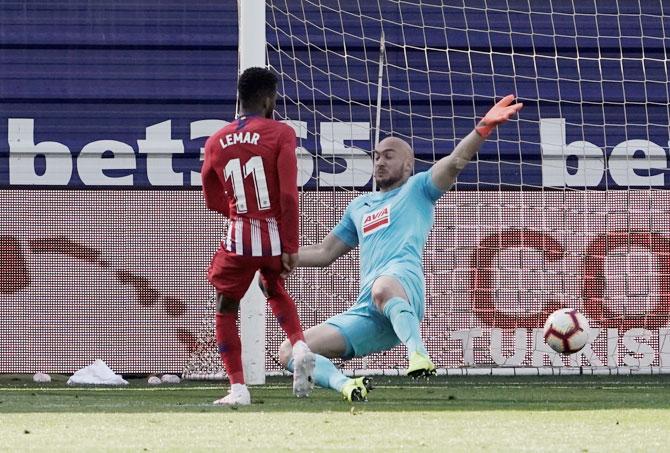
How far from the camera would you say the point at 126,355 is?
9773 mm

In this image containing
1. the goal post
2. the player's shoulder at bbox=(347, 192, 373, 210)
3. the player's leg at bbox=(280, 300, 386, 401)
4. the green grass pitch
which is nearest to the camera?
the green grass pitch

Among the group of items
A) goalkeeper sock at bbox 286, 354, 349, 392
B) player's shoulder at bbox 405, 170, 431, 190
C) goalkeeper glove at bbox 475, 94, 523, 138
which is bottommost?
goalkeeper sock at bbox 286, 354, 349, 392

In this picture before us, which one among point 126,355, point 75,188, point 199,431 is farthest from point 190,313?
point 199,431

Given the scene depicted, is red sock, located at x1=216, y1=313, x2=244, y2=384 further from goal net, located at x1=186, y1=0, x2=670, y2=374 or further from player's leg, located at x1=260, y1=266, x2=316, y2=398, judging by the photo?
goal net, located at x1=186, y1=0, x2=670, y2=374

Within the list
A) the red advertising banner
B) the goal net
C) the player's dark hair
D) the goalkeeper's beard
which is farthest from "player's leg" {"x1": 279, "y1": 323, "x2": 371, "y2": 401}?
the red advertising banner

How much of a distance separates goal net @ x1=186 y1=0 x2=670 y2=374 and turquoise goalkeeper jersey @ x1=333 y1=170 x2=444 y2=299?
2.96m

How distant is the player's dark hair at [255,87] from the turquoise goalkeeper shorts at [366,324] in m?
1.05

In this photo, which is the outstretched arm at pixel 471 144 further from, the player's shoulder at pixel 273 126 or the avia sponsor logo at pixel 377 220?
the player's shoulder at pixel 273 126

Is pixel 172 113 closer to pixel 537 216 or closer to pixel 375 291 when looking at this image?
pixel 537 216

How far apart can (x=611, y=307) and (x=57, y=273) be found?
154 inches

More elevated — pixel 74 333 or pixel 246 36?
pixel 246 36

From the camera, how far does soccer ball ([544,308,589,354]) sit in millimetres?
7098

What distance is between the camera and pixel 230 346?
19.5 feet

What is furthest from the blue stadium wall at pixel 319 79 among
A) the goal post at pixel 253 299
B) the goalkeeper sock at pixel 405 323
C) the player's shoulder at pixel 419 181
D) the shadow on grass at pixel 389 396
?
the goalkeeper sock at pixel 405 323
